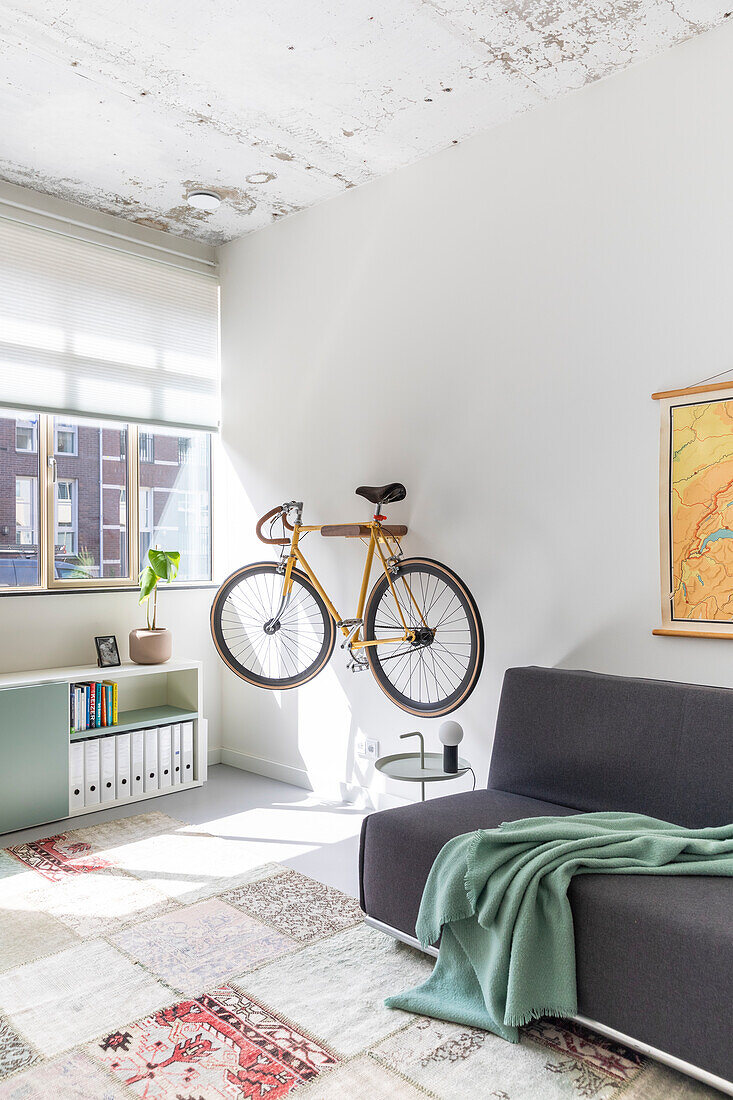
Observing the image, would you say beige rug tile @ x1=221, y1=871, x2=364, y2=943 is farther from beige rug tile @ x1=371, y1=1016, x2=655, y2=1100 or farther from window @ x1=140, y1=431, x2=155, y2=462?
window @ x1=140, y1=431, x2=155, y2=462

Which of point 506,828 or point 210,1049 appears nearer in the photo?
point 210,1049

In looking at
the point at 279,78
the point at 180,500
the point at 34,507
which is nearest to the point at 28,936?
the point at 34,507

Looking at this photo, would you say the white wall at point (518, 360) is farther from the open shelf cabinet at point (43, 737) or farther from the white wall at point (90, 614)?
the open shelf cabinet at point (43, 737)

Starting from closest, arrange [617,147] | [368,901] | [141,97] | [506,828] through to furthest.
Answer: [506,828]
[368,901]
[617,147]
[141,97]

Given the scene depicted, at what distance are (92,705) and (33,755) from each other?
371mm

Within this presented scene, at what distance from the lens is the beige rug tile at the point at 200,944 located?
2.30 m

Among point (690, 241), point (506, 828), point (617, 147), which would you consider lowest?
point (506, 828)

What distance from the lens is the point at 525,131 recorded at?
3.14m

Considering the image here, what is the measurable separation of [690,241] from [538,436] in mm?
841

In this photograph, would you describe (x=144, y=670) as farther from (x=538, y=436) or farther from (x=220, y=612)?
(x=538, y=436)

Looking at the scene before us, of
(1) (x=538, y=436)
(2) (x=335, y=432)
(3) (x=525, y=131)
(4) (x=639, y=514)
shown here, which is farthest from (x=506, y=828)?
(3) (x=525, y=131)

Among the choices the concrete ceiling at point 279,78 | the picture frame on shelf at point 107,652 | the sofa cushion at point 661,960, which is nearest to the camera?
the sofa cushion at point 661,960

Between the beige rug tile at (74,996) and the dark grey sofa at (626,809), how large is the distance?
698 millimetres

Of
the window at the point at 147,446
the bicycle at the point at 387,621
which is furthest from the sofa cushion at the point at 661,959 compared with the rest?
the window at the point at 147,446
